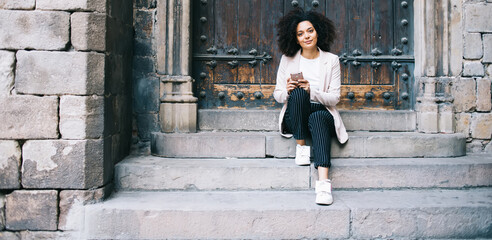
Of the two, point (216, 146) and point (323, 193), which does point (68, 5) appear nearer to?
point (216, 146)

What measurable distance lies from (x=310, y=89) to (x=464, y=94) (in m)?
1.76

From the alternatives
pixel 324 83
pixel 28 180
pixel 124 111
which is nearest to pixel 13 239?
pixel 28 180

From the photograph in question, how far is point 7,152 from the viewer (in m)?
2.53

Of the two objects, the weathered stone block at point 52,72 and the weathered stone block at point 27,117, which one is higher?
the weathered stone block at point 52,72

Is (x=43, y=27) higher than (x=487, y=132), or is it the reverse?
(x=43, y=27)

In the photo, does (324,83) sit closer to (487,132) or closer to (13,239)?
(487,132)

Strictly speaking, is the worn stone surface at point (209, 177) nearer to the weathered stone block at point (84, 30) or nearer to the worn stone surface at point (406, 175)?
the worn stone surface at point (406, 175)

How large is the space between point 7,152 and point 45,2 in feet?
3.62

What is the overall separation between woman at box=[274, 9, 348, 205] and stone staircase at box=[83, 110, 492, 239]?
0.17 metres

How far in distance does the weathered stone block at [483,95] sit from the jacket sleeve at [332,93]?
1575 millimetres

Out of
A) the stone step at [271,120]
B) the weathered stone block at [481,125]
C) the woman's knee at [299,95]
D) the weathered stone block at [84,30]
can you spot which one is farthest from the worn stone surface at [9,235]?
the weathered stone block at [481,125]

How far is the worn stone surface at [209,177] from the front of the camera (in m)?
2.85

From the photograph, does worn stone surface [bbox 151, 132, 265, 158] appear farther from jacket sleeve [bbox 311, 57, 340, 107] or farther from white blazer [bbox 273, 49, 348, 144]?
jacket sleeve [bbox 311, 57, 340, 107]

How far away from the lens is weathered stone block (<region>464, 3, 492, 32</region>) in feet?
11.6
